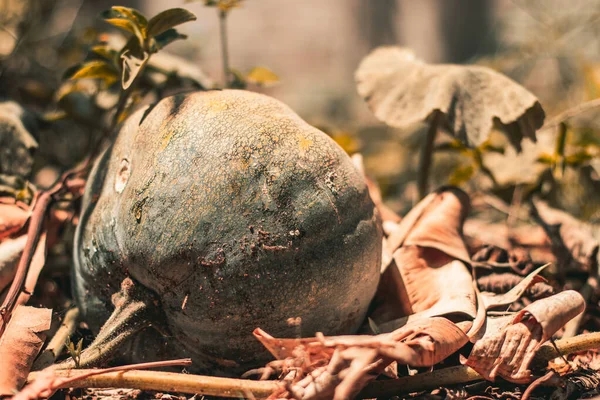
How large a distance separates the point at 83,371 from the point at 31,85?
1679 mm

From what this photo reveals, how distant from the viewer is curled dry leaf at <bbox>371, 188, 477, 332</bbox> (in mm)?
1544

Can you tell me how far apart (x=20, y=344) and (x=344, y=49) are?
440 cm

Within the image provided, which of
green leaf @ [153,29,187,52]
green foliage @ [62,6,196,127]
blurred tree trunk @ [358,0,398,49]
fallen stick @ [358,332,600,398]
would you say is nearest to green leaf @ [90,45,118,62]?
green foliage @ [62,6,196,127]

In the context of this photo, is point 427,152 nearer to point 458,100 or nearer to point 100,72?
point 458,100

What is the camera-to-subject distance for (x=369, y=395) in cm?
131

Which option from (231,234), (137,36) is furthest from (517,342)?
(137,36)

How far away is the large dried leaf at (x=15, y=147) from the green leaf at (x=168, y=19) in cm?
67

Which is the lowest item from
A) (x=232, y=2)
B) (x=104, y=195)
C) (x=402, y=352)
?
(x=402, y=352)

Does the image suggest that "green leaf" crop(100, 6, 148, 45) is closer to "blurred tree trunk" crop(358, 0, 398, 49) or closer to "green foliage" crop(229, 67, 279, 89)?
"green foliage" crop(229, 67, 279, 89)

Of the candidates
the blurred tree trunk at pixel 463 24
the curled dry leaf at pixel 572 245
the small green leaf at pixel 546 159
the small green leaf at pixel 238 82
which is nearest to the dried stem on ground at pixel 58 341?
the small green leaf at pixel 238 82

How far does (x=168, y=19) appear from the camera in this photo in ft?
5.15

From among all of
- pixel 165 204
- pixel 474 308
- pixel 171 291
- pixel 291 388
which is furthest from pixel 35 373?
pixel 474 308

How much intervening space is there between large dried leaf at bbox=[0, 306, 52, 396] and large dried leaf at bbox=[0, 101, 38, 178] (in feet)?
2.21

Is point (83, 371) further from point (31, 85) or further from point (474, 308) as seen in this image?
point (31, 85)
